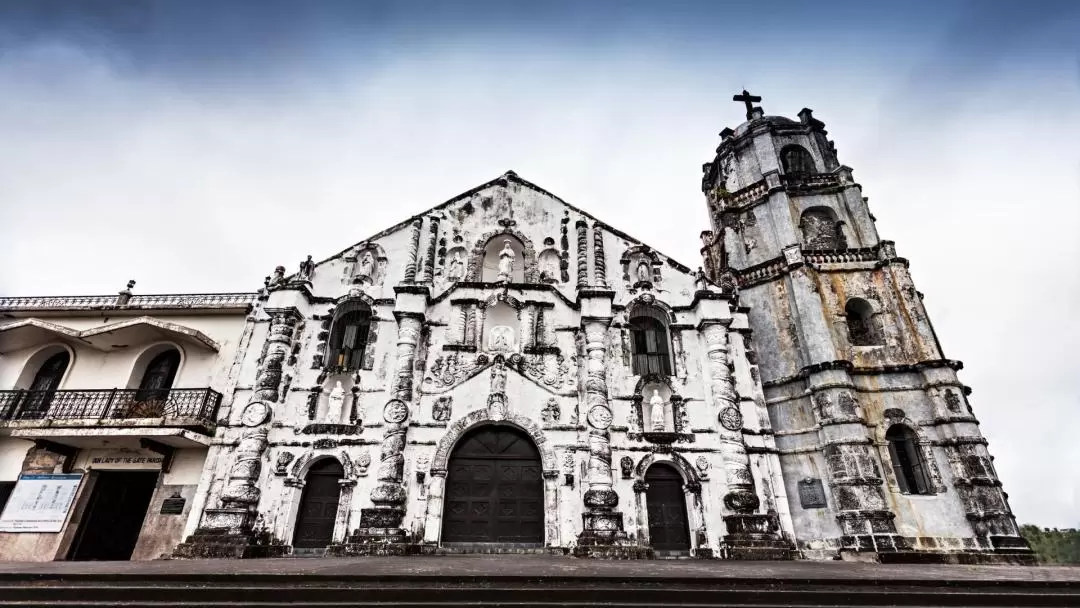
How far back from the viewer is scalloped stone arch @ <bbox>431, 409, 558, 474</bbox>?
14.2 m

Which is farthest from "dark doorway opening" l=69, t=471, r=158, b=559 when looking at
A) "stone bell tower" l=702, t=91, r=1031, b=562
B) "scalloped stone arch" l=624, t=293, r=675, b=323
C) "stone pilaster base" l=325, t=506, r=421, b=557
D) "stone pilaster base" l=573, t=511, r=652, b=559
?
"stone bell tower" l=702, t=91, r=1031, b=562

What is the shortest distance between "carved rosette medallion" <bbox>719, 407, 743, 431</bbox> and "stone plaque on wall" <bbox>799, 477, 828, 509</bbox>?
9.87ft

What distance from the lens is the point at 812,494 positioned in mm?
15211

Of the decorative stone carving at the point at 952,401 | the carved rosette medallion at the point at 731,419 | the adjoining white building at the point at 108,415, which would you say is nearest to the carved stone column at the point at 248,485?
the adjoining white building at the point at 108,415

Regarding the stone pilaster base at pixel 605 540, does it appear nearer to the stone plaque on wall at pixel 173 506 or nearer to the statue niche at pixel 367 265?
the statue niche at pixel 367 265

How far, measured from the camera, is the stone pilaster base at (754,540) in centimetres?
1315

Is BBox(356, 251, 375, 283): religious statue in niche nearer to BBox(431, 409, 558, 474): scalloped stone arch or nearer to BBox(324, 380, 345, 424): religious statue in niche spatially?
BBox(324, 380, 345, 424): religious statue in niche

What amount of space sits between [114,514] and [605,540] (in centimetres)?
1495

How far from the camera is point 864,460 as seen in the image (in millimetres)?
14547

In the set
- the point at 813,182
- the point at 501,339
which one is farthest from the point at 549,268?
the point at 813,182

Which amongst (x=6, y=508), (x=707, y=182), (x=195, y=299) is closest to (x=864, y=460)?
(x=707, y=182)

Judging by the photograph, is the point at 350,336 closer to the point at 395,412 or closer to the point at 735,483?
the point at 395,412

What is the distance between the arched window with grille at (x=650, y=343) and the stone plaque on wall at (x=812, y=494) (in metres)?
5.30

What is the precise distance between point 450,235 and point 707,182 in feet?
42.9
